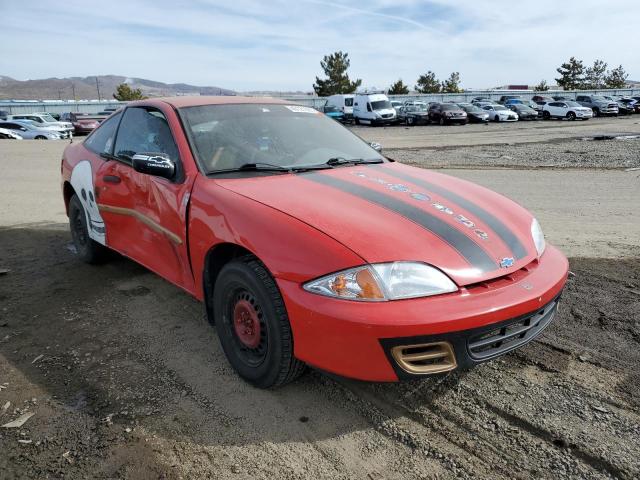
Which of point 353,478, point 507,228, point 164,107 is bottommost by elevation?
point 353,478

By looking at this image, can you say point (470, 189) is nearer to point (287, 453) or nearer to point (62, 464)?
point (287, 453)

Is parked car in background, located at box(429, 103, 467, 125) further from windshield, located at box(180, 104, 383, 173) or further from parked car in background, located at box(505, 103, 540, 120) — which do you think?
windshield, located at box(180, 104, 383, 173)

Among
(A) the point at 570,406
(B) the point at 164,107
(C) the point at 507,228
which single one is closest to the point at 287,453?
(A) the point at 570,406

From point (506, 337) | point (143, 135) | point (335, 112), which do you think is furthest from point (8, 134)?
point (506, 337)

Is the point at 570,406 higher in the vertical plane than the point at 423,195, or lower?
lower

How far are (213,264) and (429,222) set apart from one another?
4.26ft

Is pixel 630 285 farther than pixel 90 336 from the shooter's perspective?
Yes

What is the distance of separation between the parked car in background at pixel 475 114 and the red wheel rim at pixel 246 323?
108 feet

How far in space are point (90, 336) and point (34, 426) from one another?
3.37ft

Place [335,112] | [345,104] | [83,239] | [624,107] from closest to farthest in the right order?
[83,239] → [335,112] → [345,104] → [624,107]

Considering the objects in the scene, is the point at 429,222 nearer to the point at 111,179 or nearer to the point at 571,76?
the point at 111,179

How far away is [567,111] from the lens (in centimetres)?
3409

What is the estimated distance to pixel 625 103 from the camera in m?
38.3

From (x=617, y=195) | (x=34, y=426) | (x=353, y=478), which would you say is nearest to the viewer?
(x=353, y=478)
